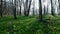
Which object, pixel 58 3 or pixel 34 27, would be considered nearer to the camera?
pixel 34 27

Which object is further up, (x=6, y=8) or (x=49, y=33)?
(x=6, y=8)

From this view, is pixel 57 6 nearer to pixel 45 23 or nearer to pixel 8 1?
pixel 8 1

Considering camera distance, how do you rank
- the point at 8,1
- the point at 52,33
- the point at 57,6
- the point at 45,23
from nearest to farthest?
the point at 52,33
the point at 45,23
the point at 8,1
the point at 57,6

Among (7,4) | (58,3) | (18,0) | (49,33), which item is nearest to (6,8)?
(7,4)

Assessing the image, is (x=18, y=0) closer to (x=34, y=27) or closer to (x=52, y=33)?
(x=34, y=27)

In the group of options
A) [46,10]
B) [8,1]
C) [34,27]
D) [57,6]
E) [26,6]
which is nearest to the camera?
[34,27]

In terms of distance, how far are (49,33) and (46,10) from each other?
1173 inches

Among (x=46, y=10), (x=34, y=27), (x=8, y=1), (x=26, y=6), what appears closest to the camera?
(x=34, y=27)

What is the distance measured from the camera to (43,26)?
58.4 ft

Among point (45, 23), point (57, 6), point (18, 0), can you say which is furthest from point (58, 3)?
point (45, 23)

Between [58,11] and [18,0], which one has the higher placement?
[18,0]

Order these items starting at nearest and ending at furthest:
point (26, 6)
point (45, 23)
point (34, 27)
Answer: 1. point (34, 27)
2. point (45, 23)
3. point (26, 6)

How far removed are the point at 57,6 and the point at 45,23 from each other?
69.6ft

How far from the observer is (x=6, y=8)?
36406 millimetres
